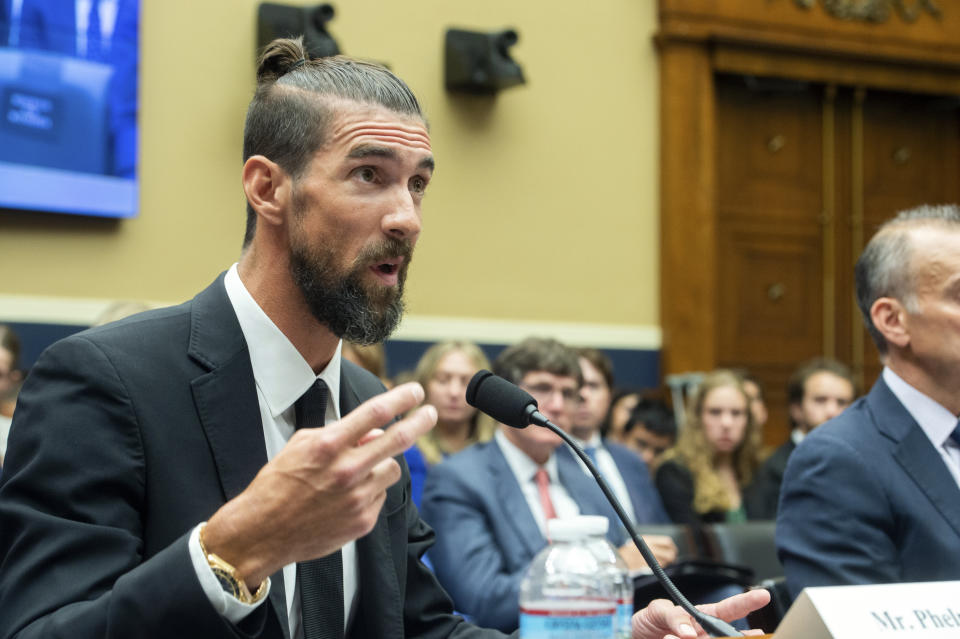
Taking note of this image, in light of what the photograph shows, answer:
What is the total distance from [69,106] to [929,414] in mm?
4343

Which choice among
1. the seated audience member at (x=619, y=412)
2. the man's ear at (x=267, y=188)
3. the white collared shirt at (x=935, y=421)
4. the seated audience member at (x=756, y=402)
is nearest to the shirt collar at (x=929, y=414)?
the white collared shirt at (x=935, y=421)

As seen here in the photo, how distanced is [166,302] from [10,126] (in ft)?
3.56

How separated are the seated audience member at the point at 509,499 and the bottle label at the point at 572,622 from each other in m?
1.76

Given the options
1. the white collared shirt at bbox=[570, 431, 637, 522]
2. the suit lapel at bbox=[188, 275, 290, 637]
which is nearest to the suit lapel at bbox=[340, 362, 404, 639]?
the suit lapel at bbox=[188, 275, 290, 637]

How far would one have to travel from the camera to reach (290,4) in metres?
5.96

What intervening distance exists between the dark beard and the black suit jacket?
4.9 inches

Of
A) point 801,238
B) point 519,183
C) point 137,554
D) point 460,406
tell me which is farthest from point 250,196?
point 801,238

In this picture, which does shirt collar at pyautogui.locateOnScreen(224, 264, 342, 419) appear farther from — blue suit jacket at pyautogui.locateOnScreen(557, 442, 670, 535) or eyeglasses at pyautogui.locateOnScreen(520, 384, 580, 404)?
blue suit jacket at pyautogui.locateOnScreen(557, 442, 670, 535)

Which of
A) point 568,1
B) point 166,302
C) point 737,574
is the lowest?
point 737,574

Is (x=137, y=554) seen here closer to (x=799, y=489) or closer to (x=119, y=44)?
(x=799, y=489)

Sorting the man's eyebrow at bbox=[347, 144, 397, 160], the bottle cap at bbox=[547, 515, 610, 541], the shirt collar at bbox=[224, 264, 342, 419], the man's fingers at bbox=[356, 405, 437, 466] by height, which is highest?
the man's eyebrow at bbox=[347, 144, 397, 160]

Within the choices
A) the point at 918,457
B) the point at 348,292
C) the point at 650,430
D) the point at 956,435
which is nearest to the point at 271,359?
the point at 348,292

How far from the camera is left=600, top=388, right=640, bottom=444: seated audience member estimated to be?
5.98m

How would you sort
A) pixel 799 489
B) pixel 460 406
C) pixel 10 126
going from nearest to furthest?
pixel 799 489 < pixel 460 406 < pixel 10 126
